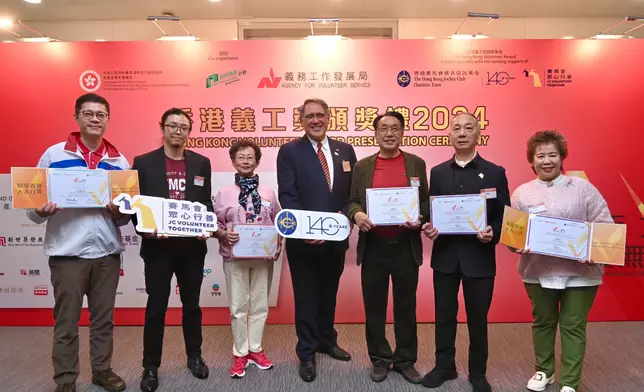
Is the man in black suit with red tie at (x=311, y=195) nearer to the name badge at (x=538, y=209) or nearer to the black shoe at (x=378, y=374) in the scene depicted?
the black shoe at (x=378, y=374)

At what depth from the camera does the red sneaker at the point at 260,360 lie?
305 centimetres

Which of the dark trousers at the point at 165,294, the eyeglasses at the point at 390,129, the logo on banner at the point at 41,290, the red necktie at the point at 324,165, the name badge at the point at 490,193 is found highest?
the eyeglasses at the point at 390,129

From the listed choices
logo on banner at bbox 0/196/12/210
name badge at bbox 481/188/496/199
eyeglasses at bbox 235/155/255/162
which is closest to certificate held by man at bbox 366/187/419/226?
name badge at bbox 481/188/496/199

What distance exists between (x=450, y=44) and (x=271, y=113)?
1.80 meters

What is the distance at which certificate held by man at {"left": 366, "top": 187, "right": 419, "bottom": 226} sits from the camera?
2.60m

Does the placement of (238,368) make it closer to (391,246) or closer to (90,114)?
(391,246)

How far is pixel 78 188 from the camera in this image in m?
2.52

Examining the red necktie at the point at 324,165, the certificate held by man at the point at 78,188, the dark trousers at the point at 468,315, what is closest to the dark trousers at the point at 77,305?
the certificate held by man at the point at 78,188

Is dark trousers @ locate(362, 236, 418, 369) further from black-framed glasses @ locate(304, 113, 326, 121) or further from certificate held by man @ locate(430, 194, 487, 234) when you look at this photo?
black-framed glasses @ locate(304, 113, 326, 121)

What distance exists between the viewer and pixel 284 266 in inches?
161

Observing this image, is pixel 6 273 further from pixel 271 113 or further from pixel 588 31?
pixel 588 31

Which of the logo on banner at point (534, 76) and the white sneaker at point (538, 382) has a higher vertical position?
the logo on banner at point (534, 76)

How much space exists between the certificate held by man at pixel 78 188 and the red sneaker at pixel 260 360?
1480 millimetres

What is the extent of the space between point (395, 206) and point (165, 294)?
160cm
